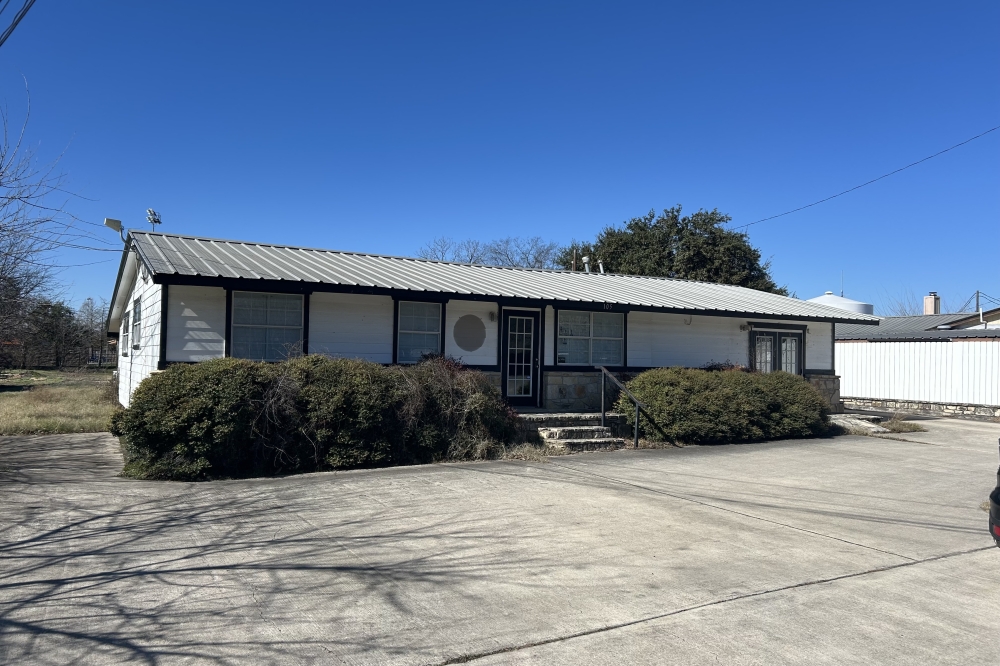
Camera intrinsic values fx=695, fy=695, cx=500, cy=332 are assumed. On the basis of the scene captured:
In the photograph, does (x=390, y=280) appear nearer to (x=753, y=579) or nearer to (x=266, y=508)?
(x=266, y=508)

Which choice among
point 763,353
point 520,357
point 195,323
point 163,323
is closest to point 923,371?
point 763,353

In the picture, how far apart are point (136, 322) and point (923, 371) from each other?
23244 mm

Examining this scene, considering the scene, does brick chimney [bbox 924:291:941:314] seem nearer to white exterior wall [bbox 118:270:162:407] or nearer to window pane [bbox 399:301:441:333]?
window pane [bbox 399:301:441:333]

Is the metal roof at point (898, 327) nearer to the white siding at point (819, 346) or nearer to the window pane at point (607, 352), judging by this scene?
the white siding at point (819, 346)

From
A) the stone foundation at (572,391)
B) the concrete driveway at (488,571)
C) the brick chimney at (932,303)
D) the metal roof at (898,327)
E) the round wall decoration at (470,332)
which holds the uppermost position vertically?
the brick chimney at (932,303)

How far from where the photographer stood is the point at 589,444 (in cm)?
1256

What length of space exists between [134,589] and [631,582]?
3.60 meters

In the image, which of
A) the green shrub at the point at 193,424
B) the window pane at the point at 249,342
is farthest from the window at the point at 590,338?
the green shrub at the point at 193,424

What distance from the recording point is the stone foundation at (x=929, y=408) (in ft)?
68.5

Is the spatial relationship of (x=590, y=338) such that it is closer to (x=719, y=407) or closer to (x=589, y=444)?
(x=719, y=407)

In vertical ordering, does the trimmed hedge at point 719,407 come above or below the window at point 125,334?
below

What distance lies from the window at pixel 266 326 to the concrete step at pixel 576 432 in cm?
473

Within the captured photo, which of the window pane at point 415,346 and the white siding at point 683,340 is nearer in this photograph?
the window pane at point 415,346

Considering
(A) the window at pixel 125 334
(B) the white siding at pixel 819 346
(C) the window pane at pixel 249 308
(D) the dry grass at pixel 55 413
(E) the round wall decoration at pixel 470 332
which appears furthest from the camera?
(B) the white siding at pixel 819 346
